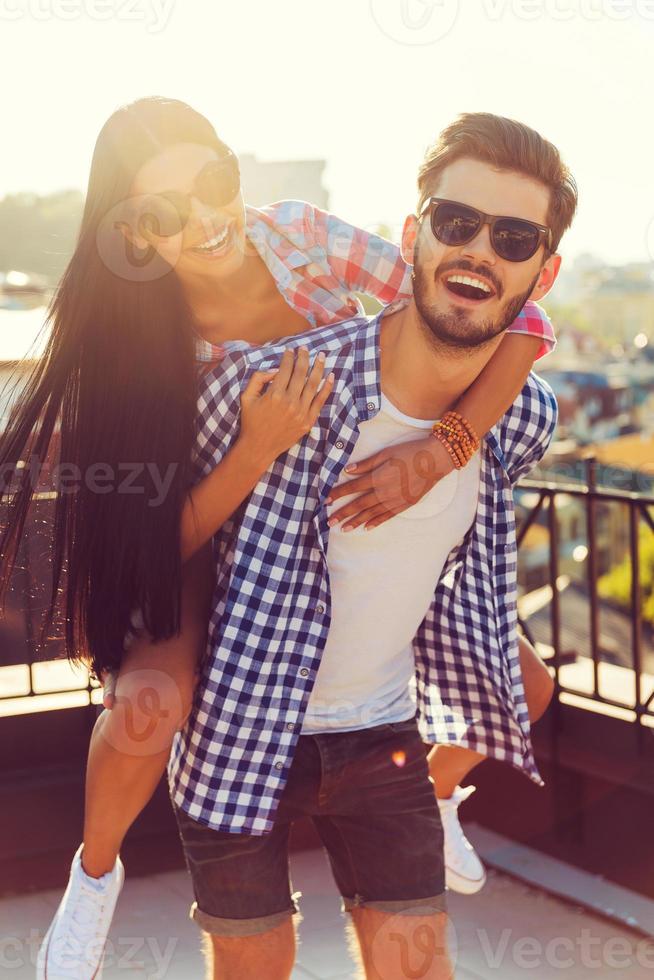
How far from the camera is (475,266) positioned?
2102 mm

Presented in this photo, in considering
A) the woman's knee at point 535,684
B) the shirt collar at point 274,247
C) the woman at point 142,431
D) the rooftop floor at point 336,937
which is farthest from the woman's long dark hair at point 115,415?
the rooftop floor at point 336,937

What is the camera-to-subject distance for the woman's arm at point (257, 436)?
81.6 inches

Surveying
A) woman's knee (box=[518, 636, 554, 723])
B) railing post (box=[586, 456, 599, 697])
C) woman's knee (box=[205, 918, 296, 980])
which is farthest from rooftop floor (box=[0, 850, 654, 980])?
woman's knee (box=[205, 918, 296, 980])

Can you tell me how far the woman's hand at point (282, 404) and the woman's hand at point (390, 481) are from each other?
139 mm

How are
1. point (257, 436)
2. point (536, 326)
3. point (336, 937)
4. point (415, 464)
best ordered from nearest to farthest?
point (257, 436), point (415, 464), point (536, 326), point (336, 937)

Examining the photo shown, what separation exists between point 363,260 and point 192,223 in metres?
0.42

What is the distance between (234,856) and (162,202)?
1279mm

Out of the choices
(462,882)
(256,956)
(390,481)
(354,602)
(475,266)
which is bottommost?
(462,882)

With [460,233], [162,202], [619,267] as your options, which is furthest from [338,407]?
[619,267]

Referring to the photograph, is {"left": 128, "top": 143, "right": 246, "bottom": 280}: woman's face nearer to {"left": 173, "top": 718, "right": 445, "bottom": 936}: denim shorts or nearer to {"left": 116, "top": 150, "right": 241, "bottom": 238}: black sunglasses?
{"left": 116, "top": 150, "right": 241, "bottom": 238}: black sunglasses

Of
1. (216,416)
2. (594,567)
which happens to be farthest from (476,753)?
(594,567)

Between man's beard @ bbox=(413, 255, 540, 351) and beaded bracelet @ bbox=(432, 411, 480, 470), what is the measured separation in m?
0.15

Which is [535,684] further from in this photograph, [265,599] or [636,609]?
[636,609]

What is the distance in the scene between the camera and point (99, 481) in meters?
2.12
